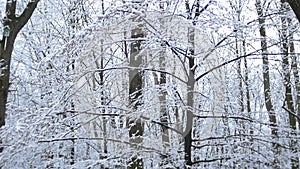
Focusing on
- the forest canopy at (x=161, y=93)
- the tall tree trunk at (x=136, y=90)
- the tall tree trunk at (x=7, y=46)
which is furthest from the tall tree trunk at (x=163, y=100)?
the tall tree trunk at (x=7, y=46)


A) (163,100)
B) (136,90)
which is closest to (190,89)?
(163,100)

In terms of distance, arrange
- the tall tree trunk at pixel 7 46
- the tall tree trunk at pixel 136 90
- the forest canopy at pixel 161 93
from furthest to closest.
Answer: the tall tree trunk at pixel 7 46 → the tall tree trunk at pixel 136 90 → the forest canopy at pixel 161 93

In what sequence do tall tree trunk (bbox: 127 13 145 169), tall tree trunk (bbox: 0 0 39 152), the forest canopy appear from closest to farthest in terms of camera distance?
the forest canopy → tall tree trunk (bbox: 127 13 145 169) → tall tree trunk (bbox: 0 0 39 152)

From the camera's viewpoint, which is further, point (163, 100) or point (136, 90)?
point (136, 90)

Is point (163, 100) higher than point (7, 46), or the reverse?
point (7, 46)

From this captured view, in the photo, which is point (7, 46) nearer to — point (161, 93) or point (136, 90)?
point (136, 90)

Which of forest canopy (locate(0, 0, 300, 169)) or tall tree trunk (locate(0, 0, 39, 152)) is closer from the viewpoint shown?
forest canopy (locate(0, 0, 300, 169))

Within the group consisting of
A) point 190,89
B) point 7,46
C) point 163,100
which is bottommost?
point 163,100

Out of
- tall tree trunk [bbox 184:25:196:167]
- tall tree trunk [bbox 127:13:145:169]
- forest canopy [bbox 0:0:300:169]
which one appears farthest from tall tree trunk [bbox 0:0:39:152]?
tall tree trunk [bbox 184:25:196:167]

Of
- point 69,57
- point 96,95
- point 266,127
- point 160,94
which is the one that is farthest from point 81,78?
point 266,127

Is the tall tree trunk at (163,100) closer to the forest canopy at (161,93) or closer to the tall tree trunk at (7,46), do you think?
the forest canopy at (161,93)

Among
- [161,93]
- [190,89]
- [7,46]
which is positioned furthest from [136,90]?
[7,46]

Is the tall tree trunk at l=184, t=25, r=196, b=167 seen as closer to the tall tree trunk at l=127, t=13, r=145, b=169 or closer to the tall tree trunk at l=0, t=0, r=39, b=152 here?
the tall tree trunk at l=127, t=13, r=145, b=169

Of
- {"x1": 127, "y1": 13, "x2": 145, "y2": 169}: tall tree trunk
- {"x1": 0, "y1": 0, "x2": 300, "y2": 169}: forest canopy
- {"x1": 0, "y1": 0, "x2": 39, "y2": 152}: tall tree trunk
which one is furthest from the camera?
{"x1": 0, "y1": 0, "x2": 39, "y2": 152}: tall tree trunk
